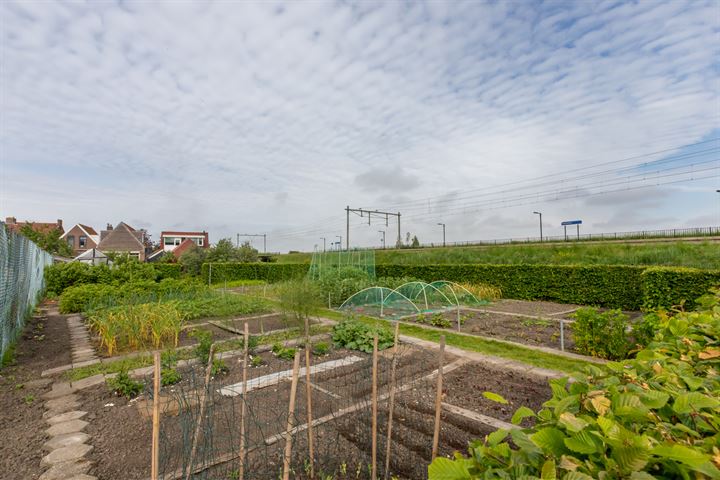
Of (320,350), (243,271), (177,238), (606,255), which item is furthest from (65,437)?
(177,238)

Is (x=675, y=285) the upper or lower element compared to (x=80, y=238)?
lower

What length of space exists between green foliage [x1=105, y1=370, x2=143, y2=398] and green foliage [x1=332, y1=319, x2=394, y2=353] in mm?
3007

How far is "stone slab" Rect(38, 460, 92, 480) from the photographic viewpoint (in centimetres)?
265

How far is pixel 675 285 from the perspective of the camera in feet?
26.2

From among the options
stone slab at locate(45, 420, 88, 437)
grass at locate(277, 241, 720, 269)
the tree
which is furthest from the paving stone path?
the tree

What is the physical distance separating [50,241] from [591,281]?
123 feet

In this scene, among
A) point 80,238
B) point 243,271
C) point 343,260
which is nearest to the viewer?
point 343,260

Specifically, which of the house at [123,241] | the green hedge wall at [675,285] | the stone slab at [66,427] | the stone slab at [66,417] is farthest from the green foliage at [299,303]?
the house at [123,241]

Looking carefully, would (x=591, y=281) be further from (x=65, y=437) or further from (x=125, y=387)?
(x=65, y=437)

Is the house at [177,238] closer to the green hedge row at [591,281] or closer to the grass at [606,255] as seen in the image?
the grass at [606,255]

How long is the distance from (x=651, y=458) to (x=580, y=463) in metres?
0.12

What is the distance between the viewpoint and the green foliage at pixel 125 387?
4.15 m

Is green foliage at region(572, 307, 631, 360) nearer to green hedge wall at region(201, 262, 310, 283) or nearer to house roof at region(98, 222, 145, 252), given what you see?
green hedge wall at region(201, 262, 310, 283)

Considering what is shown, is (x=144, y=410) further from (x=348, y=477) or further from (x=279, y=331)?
(x=279, y=331)
